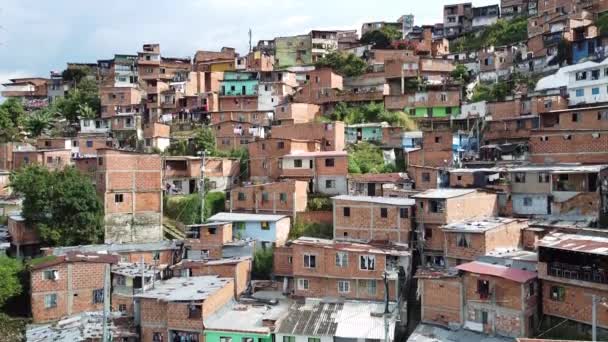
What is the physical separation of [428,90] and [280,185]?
18203 mm

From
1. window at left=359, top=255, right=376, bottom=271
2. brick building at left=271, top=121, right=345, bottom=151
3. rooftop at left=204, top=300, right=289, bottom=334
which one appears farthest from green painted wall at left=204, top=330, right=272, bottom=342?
brick building at left=271, top=121, right=345, bottom=151

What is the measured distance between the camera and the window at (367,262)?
2681 centimetres

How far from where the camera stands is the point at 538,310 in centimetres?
2348

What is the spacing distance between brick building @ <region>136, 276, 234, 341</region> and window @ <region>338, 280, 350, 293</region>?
16.9ft

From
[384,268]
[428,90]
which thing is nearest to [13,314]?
[384,268]

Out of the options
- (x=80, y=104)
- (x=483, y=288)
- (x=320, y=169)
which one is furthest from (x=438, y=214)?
(x=80, y=104)

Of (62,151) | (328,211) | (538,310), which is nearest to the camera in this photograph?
(538,310)

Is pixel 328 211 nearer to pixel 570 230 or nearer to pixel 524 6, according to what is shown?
pixel 570 230

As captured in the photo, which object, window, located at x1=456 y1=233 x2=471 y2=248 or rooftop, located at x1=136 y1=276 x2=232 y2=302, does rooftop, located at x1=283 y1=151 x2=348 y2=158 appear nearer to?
window, located at x1=456 y1=233 x2=471 y2=248

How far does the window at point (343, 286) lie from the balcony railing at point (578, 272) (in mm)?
8800

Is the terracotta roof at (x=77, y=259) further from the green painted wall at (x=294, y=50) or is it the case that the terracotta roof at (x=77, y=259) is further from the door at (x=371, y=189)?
the green painted wall at (x=294, y=50)

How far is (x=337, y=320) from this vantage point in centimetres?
2488

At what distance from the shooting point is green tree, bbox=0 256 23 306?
27922mm

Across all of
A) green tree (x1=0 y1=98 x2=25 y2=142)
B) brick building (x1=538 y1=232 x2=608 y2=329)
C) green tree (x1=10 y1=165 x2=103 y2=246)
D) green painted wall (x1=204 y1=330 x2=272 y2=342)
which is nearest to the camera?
brick building (x1=538 y1=232 x2=608 y2=329)
